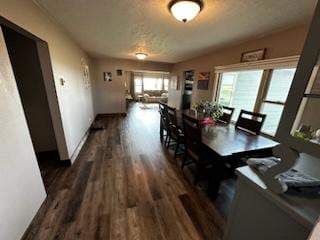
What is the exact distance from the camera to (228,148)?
1655 millimetres

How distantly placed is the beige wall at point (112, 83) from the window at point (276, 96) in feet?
15.7

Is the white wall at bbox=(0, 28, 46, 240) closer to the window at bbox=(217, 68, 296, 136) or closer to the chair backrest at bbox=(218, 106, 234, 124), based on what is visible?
the chair backrest at bbox=(218, 106, 234, 124)

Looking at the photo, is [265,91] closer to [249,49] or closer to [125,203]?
[249,49]

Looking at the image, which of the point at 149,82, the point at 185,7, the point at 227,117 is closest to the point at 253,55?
the point at 227,117

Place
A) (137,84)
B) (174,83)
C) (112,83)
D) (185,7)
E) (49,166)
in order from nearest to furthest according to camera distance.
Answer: (185,7) → (49,166) → (112,83) → (174,83) → (137,84)

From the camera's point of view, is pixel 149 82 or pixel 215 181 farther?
pixel 149 82

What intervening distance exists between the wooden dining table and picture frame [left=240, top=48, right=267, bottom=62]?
5.23 ft

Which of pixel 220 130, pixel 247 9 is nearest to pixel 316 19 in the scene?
pixel 247 9

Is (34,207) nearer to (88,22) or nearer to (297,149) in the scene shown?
(297,149)

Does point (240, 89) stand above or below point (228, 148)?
above

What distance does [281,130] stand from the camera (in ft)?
2.20

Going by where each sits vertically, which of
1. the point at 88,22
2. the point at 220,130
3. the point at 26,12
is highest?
the point at 88,22

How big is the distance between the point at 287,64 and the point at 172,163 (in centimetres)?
254

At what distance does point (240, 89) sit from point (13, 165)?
4.12 m
